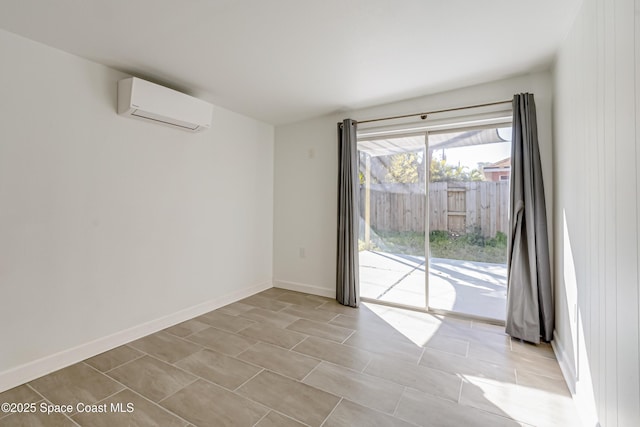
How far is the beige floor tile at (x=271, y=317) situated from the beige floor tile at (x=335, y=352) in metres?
0.46

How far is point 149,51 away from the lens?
7.36 ft

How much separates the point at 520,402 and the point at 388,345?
97 centimetres

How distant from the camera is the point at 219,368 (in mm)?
2184

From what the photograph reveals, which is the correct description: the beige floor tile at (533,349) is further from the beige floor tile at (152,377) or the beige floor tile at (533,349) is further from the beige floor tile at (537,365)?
the beige floor tile at (152,377)

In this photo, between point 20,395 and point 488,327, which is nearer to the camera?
point 20,395

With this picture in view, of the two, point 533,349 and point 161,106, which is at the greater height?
point 161,106

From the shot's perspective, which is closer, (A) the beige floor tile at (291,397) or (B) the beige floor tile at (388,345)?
(A) the beige floor tile at (291,397)

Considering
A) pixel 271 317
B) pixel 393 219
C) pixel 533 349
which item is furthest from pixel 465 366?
pixel 271 317

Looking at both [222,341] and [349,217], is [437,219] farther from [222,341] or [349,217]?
[222,341]

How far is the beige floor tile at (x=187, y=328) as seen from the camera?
2.78 meters

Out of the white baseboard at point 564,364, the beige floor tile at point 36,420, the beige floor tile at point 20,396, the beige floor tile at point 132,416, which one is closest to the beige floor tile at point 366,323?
the white baseboard at point 564,364

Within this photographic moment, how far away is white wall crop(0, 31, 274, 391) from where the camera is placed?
1.99 meters

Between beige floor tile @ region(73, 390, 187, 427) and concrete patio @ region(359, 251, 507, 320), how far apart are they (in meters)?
2.53

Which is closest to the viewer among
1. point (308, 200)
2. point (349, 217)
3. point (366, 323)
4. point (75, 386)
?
point (75, 386)
